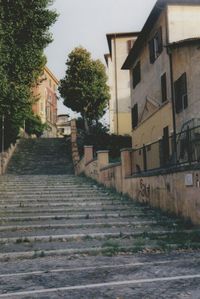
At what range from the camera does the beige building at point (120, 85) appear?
130 feet

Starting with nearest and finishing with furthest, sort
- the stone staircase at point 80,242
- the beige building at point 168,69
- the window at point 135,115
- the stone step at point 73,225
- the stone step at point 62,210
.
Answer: the stone staircase at point 80,242 → the stone step at point 73,225 → the stone step at point 62,210 → the beige building at point 168,69 → the window at point 135,115

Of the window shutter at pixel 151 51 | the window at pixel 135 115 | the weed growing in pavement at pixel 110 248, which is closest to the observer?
the weed growing in pavement at pixel 110 248

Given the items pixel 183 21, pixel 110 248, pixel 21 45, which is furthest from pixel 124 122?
pixel 110 248

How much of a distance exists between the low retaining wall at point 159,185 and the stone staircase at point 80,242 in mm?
389

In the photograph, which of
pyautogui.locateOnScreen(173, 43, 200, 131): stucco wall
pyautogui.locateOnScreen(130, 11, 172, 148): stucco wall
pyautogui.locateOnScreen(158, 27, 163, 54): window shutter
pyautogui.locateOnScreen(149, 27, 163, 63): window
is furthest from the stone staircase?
pyautogui.locateOnScreen(149, 27, 163, 63): window

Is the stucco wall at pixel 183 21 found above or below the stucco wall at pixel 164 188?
above

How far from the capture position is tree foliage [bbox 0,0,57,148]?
16.4 metres

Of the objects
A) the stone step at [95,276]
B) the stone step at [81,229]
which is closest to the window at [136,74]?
the stone step at [81,229]

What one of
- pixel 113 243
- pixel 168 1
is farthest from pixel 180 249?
pixel 168 1

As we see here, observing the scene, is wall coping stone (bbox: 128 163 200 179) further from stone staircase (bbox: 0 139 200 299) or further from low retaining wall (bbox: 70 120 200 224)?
stone staircase (bbox: 0 139 200 299)

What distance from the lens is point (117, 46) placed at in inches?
1588

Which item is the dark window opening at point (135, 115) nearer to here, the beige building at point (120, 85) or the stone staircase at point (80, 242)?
the beige building at point (120, 85)

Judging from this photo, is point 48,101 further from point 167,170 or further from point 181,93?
point 167,170

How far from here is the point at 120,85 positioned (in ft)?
133
